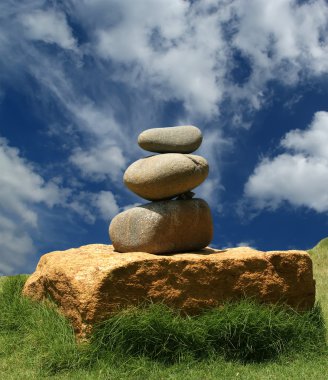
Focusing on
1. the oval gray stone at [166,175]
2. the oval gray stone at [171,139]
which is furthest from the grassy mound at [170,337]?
the oval gray stone at [171,139]

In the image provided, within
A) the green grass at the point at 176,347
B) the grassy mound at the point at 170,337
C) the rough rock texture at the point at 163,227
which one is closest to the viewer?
the green grass at the point at 176,347

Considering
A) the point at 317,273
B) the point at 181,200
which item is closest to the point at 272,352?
the point at 181,200

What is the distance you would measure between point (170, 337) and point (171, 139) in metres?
3.25

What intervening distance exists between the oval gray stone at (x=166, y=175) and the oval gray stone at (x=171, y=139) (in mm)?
253

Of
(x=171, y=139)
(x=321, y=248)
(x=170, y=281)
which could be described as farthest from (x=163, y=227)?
(x=321, y=248)

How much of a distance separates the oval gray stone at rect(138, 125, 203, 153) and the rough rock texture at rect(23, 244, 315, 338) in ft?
6.42

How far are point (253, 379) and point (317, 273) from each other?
33.2 ft

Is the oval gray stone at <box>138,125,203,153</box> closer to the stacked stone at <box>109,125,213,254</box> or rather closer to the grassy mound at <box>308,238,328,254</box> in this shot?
the stacked stone at <box>109,125,213,254</box>

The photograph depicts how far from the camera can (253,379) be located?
5.86 meters

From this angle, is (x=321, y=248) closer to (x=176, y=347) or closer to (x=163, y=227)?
(x=163, y=227)

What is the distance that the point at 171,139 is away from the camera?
816cm

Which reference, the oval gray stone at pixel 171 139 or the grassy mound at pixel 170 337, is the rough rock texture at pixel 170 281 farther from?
the oval gray stone at pixel 171 139

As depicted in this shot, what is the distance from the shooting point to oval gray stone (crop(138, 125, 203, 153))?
26.7ft

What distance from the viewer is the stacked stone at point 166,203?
7.59 metres
